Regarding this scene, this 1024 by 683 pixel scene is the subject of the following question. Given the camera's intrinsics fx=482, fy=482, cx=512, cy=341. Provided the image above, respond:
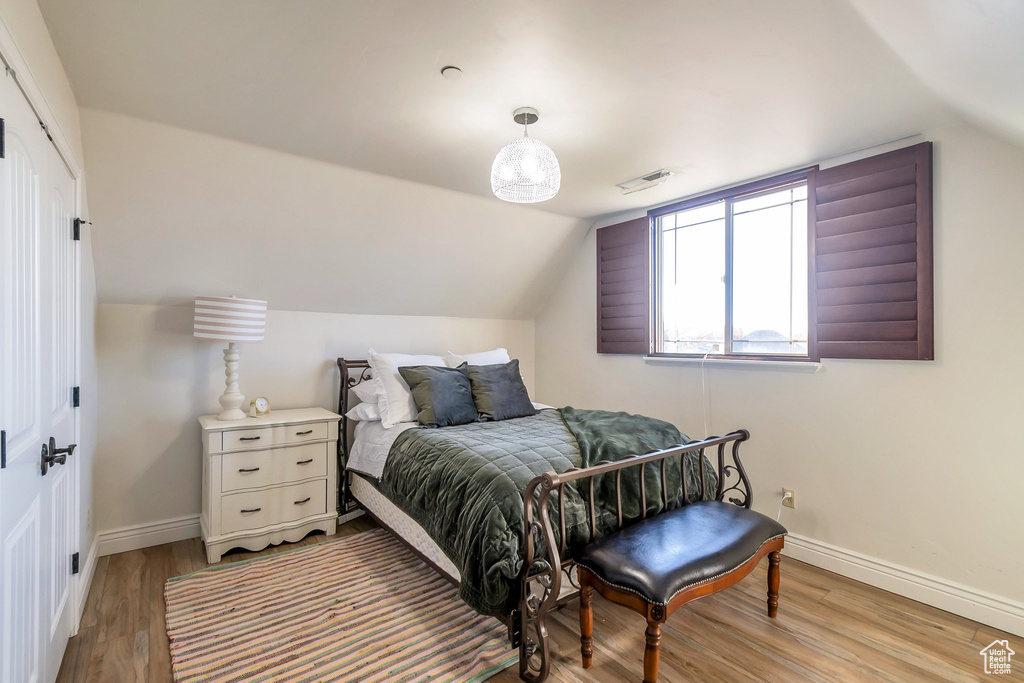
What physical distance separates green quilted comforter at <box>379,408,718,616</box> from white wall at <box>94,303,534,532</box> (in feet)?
3.85

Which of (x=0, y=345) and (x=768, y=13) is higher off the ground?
(x=768, y=13)

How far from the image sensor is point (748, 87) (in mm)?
1980

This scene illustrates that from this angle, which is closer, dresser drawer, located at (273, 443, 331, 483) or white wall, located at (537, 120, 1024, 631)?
white wall, located at (537, 120, 1024, 631)

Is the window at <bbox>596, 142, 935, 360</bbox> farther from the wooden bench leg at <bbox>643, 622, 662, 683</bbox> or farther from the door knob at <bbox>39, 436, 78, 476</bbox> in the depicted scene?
the door knob at <bbox>39, 436, 78, 476</bbox>

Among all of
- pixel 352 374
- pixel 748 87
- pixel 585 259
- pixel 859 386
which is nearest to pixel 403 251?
pixel 352 374

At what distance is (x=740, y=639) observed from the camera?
2049 millimetres

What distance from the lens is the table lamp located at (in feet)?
9.04

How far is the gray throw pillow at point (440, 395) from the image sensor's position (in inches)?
116

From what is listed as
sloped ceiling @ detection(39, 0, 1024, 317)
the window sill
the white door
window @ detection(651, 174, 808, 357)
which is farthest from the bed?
sloped ceiling @ detection(39, 0, 1024, 317)

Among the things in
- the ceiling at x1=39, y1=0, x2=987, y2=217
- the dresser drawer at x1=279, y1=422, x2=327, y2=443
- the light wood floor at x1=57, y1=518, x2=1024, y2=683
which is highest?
the ceiling at x1=39, y1=0, x2=987, y2=217

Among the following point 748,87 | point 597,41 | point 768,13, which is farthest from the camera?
point 748,87

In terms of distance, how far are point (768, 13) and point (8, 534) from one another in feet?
8.62

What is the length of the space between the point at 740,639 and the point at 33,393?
2.76 metres

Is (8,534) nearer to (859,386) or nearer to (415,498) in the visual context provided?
(415,498)
